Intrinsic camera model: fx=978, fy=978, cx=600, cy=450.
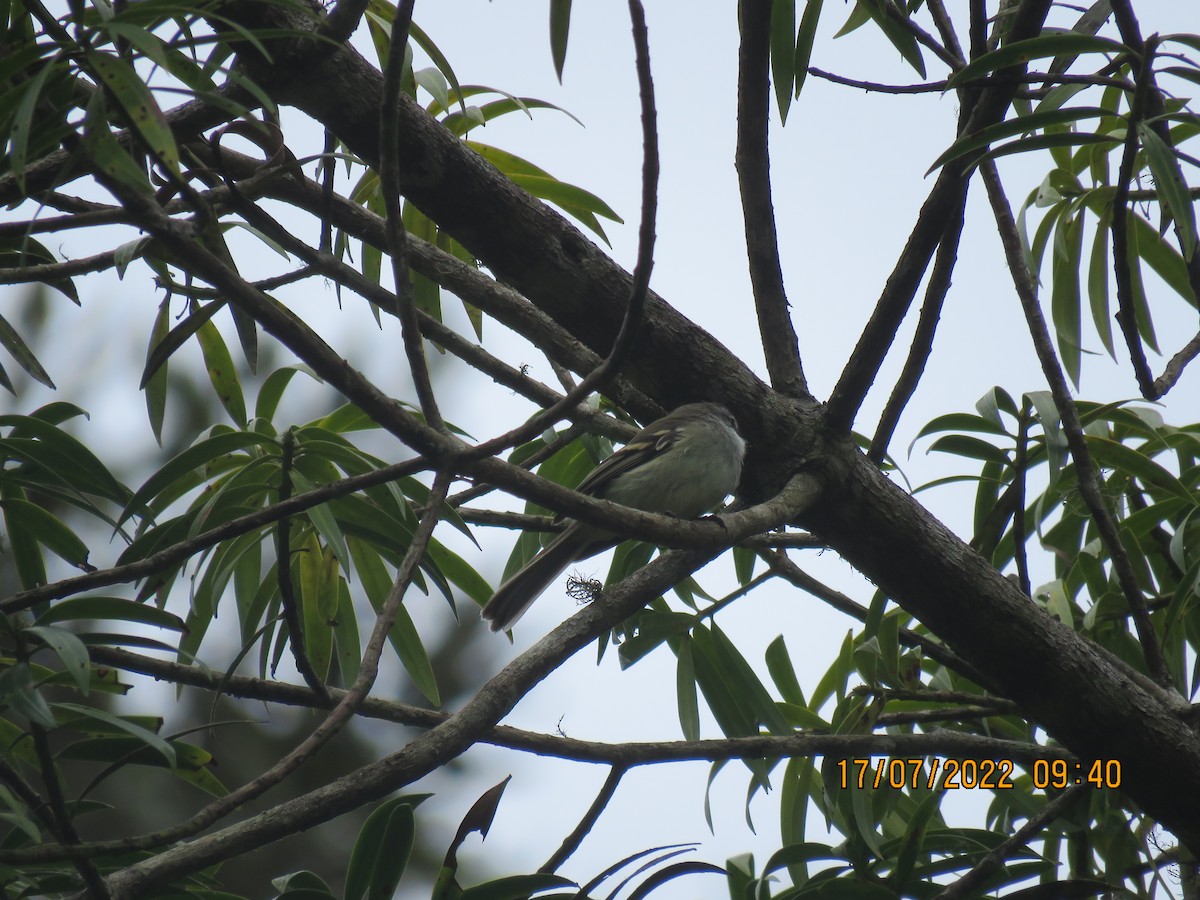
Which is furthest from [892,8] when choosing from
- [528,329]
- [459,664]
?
[459,664]

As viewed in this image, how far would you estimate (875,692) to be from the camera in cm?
316

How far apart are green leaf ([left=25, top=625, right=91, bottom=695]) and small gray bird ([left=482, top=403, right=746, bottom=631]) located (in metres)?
1.58

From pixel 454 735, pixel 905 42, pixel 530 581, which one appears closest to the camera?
pixel 454 735

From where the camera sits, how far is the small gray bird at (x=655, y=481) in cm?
341

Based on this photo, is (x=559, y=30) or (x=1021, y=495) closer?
(x=559, y=30)

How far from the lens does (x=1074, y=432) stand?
2.89m

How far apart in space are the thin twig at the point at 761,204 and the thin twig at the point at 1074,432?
65 cm

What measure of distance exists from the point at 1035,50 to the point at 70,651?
2.44m

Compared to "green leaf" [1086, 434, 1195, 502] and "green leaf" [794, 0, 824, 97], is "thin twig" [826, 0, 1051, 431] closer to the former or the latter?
"green leaf" [794, 0, 824, 97]

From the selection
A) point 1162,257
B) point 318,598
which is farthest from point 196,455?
point 1162,257

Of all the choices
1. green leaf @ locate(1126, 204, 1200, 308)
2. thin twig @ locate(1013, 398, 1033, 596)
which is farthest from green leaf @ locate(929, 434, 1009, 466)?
green leaf @ locate(1126, 204, 1200, 308)

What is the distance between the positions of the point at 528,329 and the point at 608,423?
0.43 metres

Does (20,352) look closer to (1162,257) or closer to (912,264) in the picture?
(912,264)

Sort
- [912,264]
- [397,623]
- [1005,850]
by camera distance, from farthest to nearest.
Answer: [397,623] → [1005,850] → [912,264]
